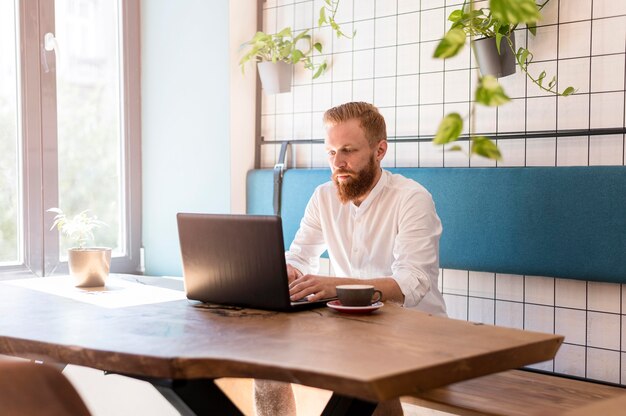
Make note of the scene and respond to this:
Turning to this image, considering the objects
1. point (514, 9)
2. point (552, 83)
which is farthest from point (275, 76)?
point (514, 9)

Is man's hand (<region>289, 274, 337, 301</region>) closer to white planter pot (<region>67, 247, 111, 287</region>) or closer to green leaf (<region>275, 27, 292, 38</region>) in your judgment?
white planter pot (<region>67, 247, 111, 287</region>)

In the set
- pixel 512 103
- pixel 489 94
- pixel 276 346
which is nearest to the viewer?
pixel 489 94

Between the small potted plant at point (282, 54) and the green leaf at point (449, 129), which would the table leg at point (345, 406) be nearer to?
the green leaf at point (449, 129)

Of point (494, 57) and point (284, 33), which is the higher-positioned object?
point (284, 33)

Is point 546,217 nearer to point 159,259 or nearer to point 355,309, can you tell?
point 355,309

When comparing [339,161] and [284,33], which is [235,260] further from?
[284,33]

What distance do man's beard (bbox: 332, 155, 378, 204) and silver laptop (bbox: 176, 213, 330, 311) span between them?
2.85ft

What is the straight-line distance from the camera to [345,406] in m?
1.75

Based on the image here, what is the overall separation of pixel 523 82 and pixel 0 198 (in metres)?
2.30

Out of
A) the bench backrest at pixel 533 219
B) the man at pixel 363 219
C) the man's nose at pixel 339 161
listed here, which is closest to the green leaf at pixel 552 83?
the bench backrest at pixel 533 219

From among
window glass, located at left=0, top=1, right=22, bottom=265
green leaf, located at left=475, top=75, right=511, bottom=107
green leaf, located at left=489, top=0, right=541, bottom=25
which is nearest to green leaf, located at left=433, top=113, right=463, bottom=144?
green leaf, located at left=475, top=75, right=511, bottom=107

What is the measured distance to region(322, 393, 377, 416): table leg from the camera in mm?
1753

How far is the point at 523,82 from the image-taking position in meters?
2.95

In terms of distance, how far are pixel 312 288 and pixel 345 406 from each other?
0.40m
